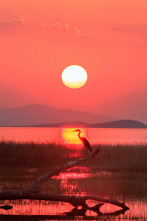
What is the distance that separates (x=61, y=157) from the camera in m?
29.5

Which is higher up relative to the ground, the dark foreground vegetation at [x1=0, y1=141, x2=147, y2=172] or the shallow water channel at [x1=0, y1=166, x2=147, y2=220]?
the dark foreground vegetation at [x1=0, y1=141, x2=147, y2=172]

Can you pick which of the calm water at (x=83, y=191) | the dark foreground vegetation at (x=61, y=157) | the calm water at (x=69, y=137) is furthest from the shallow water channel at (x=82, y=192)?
the calm water at (x=69, y=137)

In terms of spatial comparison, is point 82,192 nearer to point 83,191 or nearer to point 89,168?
point 83,191

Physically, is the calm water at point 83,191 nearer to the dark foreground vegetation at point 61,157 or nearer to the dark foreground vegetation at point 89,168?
the dark foreground vegetation at point 89,168

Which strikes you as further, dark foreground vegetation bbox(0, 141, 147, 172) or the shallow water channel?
dark foreground vegetation bbox(0, 141, 147, 172)

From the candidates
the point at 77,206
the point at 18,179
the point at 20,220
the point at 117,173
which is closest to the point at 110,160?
the point at 117,173

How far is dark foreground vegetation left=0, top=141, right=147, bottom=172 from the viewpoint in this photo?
87.8 ft

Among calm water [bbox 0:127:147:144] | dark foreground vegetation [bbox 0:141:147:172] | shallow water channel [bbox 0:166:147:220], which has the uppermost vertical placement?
calm water [bbox 0:127:147:144]

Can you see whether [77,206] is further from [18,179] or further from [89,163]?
[89,163]

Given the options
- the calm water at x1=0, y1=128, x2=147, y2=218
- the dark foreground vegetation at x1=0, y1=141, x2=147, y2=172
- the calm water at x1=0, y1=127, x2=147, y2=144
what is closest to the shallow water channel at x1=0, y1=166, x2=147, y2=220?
the calm water at x1=0, y1=128, x2=147, y2=218

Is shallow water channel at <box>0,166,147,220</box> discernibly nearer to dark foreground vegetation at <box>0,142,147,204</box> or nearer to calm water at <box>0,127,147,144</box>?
dark foreground vegetation at <box>0,142,147,204</box>

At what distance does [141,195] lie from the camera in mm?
16500

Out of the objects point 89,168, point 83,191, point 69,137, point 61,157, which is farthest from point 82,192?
point 69,137

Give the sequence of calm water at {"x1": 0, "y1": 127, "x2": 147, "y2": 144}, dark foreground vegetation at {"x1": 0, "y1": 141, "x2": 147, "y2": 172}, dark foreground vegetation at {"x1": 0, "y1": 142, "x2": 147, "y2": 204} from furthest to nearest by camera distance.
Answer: calm water at {"x1": 0, "y1": 127, "x2": 147, "y2": 144} < dark foreground vegetation at {"x1": 0, "y1": 141, "x2": 147, "y2": 172} < dark foreground vegetation at {"x1": 0, "y1": 142, "x2": 147, "y2": 204}
